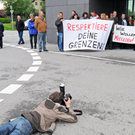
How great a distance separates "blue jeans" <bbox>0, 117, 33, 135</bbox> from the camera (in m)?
3.21

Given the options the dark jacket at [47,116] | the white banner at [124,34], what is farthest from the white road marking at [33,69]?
the white banner at [124,34]

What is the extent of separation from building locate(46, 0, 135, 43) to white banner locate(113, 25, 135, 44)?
2.27 meters

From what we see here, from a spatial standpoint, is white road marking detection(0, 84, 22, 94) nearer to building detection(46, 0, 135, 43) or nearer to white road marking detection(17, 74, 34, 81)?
white road marking detection(17, 74, 34, 81)

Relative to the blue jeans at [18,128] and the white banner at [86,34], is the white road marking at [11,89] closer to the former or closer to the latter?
the blue jeans at [18,128]

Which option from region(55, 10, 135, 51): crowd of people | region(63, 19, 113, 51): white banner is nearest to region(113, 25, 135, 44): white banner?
region(55, 10, 135, 51): crowd of people

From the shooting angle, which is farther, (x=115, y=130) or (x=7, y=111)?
(x=7, y=111)

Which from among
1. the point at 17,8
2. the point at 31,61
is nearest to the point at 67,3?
the point at 31,61

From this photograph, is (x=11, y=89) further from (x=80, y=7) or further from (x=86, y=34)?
(x=80, y=7)

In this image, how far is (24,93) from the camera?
17.6ft

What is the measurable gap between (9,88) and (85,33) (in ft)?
22.6

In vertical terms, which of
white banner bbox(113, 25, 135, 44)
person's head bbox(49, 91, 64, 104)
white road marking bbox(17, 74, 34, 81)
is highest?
white banner bbox(113, 25, 135, 44)

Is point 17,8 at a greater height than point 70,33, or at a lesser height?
greater

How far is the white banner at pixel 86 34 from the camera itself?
11.7 meters

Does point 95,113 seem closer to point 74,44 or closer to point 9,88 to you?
point 9,88
